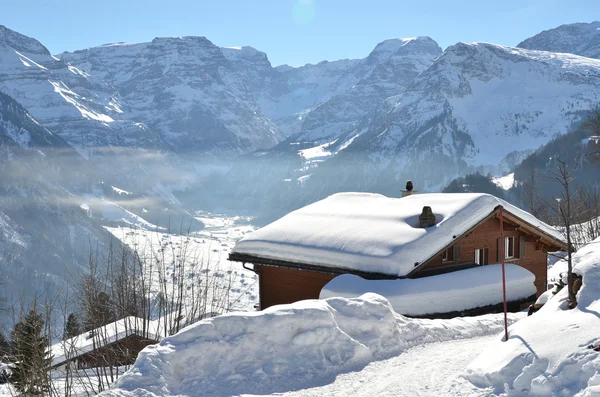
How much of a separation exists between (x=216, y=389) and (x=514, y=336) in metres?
4.20

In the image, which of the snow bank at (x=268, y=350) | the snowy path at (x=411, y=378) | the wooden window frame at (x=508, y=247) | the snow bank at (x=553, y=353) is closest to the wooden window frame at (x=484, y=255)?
the wooden window frame at (x=508, y=247)

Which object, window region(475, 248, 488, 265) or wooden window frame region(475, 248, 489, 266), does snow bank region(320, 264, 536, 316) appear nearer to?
wooden window frame region(475, 248, 489, 266)

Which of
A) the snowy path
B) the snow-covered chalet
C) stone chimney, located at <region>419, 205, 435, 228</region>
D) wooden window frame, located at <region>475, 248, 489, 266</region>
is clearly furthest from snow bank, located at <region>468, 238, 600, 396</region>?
wooden window frame, located at <region>475, 248, 489, 266</region>

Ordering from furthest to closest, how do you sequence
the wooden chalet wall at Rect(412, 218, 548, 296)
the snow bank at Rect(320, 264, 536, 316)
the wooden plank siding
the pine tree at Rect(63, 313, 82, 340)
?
the wooden plank siding
the wooden chalet wall at Rect(412, 218, 548, 296)
the snow bank at Rect(320, 264, 536, 316)
the pine tree at Rect(63, 313, 82, 340)

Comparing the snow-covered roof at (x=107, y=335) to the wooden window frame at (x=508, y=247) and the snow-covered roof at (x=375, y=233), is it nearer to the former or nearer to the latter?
the snow-covered roof at (x=375, y=233)

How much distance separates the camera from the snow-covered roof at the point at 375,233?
1931 cm

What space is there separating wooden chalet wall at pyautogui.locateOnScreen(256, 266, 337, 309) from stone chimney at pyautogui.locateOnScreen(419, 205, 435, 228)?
3216 mm

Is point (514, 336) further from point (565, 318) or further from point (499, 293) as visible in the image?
point (499, 293)

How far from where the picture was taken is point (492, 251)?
22781 mm

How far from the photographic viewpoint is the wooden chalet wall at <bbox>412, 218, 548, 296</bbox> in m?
20.7

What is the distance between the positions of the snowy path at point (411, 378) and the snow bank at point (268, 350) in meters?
0.26

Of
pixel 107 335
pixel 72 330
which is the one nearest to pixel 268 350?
pixel 107 335

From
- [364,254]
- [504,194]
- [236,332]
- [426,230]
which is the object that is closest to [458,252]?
[426,230]

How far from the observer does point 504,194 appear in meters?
169
